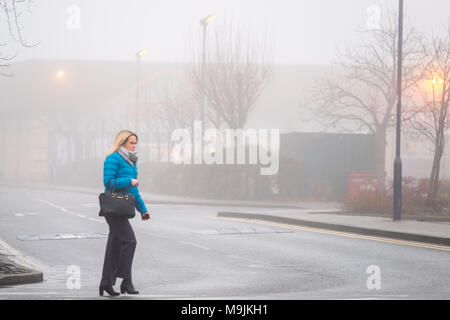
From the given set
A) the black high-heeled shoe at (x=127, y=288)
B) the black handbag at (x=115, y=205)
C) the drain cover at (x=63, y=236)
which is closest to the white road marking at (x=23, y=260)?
the drain cover at (x=63, y=236)

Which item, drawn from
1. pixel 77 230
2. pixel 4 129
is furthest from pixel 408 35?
pixel 4 129

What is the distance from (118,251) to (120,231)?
0.26 meters

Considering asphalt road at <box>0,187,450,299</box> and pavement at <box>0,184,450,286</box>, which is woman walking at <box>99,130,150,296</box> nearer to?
asphalt road at <box>0,187,450,299</box>

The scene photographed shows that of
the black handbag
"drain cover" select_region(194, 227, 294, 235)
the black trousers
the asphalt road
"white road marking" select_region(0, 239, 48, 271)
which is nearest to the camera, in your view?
the black handbag

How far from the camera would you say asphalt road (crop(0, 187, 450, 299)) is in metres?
11.3

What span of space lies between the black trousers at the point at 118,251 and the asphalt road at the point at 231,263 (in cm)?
30

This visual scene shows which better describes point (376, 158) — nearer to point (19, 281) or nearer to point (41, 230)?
point (41, 230)

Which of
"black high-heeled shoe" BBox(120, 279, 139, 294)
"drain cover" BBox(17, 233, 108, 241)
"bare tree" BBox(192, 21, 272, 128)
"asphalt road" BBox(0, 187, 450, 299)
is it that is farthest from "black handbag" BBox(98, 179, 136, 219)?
"bare tree" BBox(192, 21, 272, 128)

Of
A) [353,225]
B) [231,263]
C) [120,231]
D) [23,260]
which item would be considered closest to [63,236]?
[23,260]

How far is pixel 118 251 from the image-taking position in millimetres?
10836

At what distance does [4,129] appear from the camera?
2835 inches

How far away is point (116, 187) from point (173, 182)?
108 feet

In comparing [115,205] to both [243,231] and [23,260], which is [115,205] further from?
[243,231]

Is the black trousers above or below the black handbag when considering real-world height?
below
